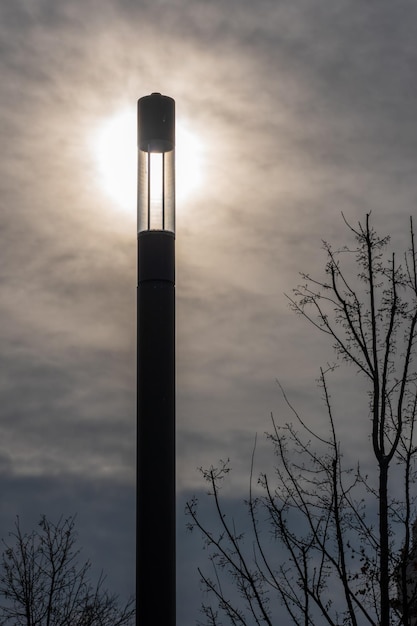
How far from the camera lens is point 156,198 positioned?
10.4 meters

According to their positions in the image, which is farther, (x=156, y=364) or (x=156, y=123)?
(x=156, y=123)

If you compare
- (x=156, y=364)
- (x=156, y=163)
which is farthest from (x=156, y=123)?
(x=156, y=364)

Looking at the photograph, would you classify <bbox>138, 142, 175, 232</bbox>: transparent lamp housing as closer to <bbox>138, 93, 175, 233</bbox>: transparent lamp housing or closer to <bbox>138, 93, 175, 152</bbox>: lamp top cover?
<bbox>138, 93, 175, 233</bbox>: transparent lamp housing

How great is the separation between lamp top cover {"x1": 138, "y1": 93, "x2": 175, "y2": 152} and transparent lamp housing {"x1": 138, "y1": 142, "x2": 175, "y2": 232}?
9.4 inches

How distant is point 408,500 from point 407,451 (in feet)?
1.53

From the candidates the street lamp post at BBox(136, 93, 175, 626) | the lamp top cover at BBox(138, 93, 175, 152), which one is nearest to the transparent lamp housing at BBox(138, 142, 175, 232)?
the street lamp post at BBox(136, 93, 175, 626)

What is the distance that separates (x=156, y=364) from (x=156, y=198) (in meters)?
1.64

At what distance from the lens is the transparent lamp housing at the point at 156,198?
34.0 ft

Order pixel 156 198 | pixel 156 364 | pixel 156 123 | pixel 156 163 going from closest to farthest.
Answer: pixel 156 364 < pixel 156 198 < pixel 156 163 < pixel 156 123

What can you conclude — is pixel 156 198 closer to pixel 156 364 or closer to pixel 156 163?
pixel 156 163

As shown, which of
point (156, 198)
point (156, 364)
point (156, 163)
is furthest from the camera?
point (156, 163)

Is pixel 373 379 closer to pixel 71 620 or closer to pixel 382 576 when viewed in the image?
pixel 382 576

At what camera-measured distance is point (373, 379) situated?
9.74 m

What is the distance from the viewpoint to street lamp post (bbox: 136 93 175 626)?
31.2 ft
